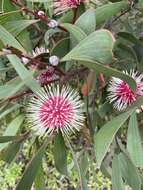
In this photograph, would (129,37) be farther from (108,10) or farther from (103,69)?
(103,69)

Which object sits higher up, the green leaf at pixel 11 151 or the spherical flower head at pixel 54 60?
the spherical flower head at pixel 54 60

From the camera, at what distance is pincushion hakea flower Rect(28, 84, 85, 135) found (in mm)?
1084

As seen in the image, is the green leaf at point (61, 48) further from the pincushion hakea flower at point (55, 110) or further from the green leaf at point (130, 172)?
the green leaf at point (130, 172)

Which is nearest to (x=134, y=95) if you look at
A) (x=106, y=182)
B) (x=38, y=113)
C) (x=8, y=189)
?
(x=38, y=113)

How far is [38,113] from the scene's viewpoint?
110cm

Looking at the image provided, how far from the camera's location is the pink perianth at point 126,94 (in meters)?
1.14

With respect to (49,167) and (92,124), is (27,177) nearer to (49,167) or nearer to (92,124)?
(92,124)

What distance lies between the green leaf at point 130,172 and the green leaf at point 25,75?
372mm

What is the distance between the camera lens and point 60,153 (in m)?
1.19

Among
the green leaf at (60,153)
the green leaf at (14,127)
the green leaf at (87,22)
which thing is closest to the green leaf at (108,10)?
the green leaf at (87,22)

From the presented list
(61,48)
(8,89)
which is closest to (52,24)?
(61,48)

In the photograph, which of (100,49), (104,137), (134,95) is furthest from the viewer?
(134,95)

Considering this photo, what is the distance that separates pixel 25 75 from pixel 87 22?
0.18 metres

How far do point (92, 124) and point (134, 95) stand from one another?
20 centimetres
